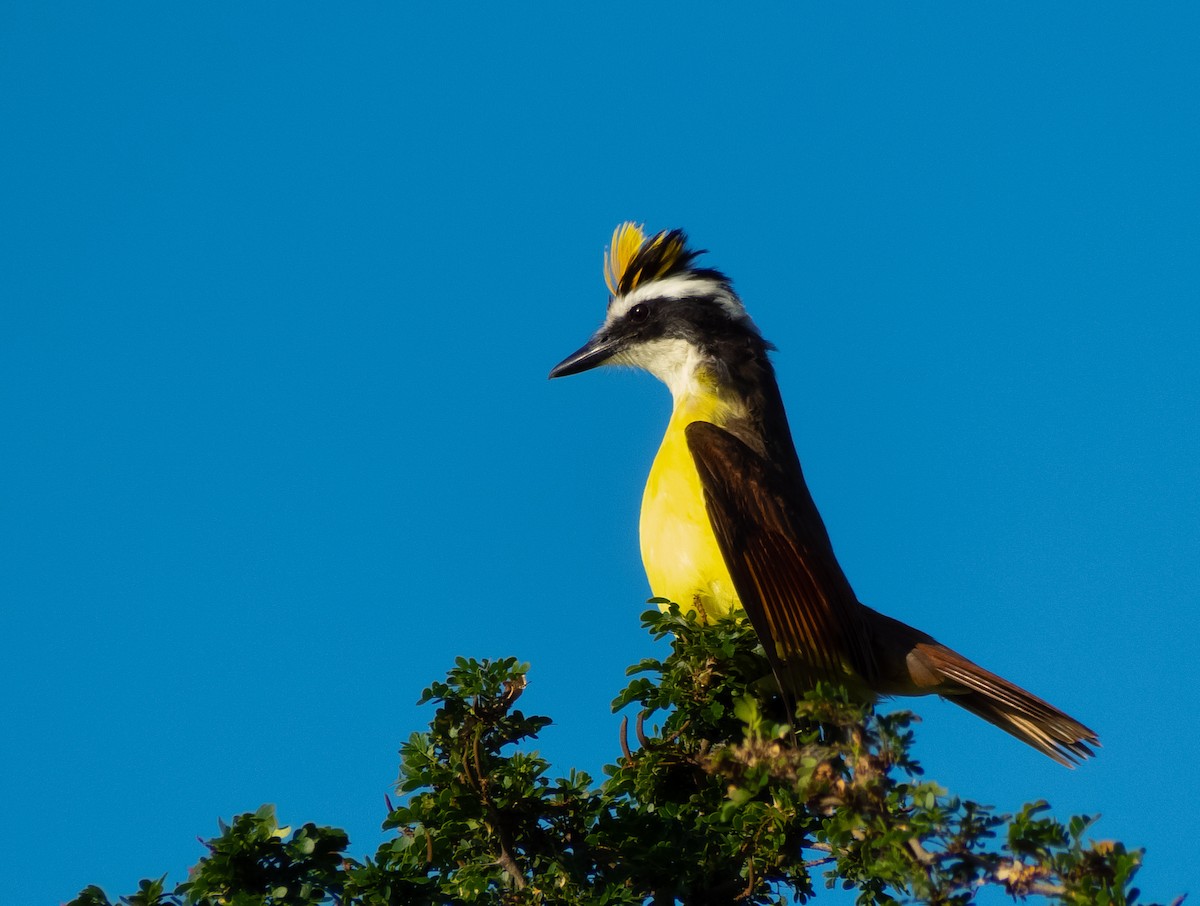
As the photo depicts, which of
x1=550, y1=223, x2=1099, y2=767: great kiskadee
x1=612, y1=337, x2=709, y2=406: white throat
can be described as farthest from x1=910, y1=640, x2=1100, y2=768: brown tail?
x1=612, y1=337, x2=709, y2=406: white throat

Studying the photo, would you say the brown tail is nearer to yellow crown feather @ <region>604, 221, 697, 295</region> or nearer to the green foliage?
the green foliage

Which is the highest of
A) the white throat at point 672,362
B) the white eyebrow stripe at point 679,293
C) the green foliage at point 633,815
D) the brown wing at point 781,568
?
the white eyebrow stripe at point 679,293

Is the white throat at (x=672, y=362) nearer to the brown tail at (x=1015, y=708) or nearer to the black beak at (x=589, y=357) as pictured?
the black beak at (x=589, y=357)

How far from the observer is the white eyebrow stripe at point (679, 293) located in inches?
328

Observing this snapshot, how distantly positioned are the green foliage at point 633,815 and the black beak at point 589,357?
3073 millimetres

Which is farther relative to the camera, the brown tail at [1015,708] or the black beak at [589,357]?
the black beak at [589,357]

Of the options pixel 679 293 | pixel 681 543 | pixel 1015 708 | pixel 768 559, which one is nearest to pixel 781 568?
pixel 768 559

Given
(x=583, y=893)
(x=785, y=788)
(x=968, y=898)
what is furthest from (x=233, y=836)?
(x=968, y=898)

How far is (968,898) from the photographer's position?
11.6ft

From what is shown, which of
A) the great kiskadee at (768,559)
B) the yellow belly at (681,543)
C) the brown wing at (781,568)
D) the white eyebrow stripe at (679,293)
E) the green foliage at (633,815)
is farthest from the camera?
the white eyebrow stripe at (679,293)

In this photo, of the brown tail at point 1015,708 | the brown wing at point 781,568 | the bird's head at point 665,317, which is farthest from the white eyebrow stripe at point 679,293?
the brown tail at point 1015,708

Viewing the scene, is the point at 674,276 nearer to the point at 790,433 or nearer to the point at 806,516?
the point at 790,433

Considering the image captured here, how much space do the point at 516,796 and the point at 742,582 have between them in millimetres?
1821

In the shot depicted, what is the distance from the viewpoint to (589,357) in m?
8.66
